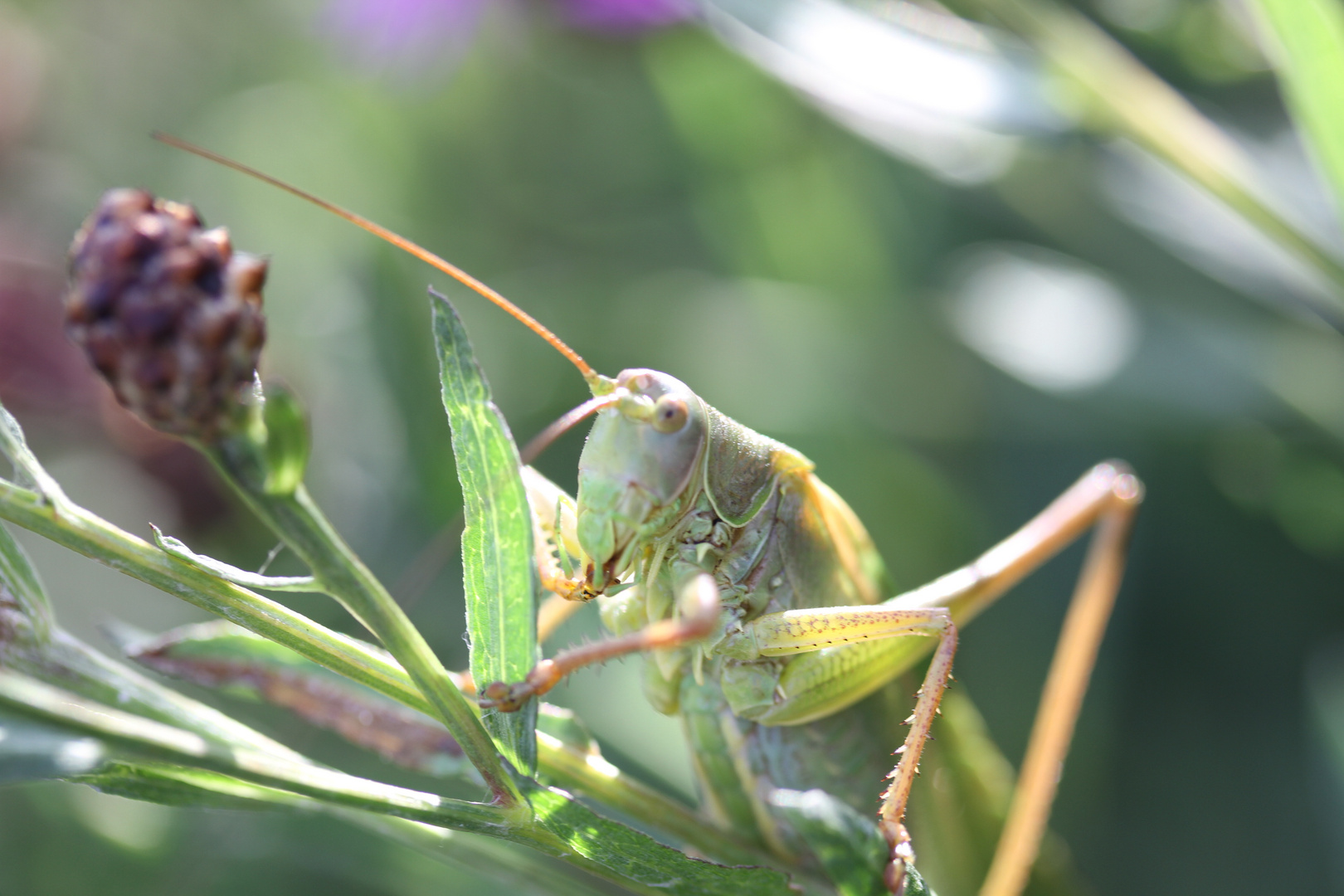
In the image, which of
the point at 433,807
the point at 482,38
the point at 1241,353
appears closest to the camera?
the point at 433,807

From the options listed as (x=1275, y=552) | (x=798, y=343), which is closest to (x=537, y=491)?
(x=798, y=343)

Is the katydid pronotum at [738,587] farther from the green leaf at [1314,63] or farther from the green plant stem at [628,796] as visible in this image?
the green leaf at [1314,63]

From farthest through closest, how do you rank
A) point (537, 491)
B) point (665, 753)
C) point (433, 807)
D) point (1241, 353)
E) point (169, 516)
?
point (1241, 353) < point (169, 516) < point (665, 753) < point (537, 491) < point (433, 807)

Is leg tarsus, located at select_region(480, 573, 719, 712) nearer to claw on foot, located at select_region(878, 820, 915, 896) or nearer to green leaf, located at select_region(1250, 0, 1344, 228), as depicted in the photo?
claw on foot, located at select_region(878, 820, 915, 896)

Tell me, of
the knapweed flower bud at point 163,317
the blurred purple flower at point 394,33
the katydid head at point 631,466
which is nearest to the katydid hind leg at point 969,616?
the katydid head at point 631,466

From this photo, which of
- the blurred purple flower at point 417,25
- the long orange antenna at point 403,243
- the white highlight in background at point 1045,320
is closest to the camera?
the long orange antenna at point 403,243

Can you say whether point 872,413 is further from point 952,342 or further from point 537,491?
point 537,491
